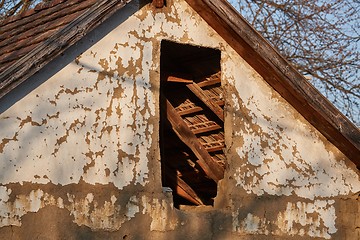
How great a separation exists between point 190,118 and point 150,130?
79.4 inches

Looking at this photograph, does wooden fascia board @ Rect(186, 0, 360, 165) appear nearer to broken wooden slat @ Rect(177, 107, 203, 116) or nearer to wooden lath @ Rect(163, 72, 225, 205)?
wooden lath @ Rect(163, 72, 225, 205)

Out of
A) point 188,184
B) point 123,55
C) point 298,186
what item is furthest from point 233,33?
point 188,184

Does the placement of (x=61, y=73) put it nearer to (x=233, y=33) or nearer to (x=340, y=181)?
(x=233, y=33)

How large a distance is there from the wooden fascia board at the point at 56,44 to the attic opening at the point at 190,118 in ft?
3.04

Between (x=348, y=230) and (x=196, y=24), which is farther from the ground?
(x=196, y=24)

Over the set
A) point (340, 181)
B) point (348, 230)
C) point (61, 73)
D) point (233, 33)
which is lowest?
point (348, 230)

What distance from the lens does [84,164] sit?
6535mm

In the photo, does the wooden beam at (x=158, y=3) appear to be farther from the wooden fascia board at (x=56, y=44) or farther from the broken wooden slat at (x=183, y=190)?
the broken wooden slat at (x=183, y=190)

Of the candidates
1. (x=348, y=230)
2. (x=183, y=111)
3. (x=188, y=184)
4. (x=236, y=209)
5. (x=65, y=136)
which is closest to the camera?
(x=65, y=136)

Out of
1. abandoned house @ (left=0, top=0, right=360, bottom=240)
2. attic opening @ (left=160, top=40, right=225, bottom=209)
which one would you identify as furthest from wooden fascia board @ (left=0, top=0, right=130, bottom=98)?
attic opening @ (left=160, top=40, right=225, bottom=209)

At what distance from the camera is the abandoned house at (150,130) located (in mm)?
6320

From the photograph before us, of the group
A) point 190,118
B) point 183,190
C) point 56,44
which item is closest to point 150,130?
point 56,44

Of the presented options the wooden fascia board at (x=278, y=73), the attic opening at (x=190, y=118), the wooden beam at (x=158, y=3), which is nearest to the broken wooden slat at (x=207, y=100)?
the attic opening at (x=190, y=118)

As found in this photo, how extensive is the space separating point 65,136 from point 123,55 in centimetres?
94
